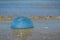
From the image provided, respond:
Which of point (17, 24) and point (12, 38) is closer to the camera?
point (12, 38)

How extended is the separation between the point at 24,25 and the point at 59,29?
2.68ft

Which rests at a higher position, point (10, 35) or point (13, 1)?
point (10, 35)

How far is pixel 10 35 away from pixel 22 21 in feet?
3.32

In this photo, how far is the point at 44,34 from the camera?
4426 mm

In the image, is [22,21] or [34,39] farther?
[22,21]

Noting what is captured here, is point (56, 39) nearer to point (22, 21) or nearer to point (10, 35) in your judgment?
point (10, 35)

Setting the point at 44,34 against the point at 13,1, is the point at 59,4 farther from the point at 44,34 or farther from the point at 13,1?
the point at 44,34

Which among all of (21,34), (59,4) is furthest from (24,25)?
(59,4)

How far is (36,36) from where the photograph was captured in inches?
166

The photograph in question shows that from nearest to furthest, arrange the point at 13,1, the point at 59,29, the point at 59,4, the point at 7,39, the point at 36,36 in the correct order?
the point at 7,39 < the point at 36,36 < the point at 59,29 < the point at 59,4 < the point at 13,1

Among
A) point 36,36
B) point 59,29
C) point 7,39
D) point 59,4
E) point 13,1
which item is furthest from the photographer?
point 13,1

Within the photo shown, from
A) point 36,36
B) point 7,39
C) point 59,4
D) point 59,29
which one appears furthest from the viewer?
point 59,4

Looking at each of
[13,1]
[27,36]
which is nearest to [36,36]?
[27,36]

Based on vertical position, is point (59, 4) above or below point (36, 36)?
below
